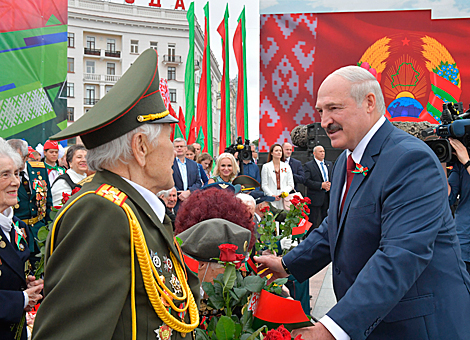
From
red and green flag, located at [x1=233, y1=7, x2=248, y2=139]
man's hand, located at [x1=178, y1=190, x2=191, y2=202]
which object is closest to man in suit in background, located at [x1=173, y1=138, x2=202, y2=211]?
man's hand, located at [x1=178, y1=190, x2=191, y2=202]

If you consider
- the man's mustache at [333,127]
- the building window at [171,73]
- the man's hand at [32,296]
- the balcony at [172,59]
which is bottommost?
the man's hand at [32,296]

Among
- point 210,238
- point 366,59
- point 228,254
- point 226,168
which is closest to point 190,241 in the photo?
point 210,238

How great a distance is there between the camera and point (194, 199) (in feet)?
8.95

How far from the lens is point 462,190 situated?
153 inches

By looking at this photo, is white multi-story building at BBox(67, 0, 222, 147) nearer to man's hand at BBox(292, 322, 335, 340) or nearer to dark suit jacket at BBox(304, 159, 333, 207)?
dark suit jacket at BBox(304, 159, 333, 207)

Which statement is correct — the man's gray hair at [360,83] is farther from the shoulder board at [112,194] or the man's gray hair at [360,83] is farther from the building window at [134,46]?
the building window at [134,46]

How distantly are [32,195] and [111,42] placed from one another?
4418cm

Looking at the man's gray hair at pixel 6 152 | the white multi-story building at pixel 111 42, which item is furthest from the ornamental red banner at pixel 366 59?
the white multi-story building at pixel 111 42

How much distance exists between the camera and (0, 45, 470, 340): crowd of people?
1.15 meters

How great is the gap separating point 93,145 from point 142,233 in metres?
0.35

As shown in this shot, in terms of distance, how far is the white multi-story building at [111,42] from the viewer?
4269cm

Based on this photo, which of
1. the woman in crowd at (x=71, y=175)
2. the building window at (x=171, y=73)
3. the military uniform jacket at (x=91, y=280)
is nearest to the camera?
the military uniform jacket at (x=91, y=280)

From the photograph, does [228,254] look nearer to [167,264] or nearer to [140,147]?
[167,264]

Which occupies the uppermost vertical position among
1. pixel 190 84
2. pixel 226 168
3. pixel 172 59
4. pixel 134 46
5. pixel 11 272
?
pixel 134 46
